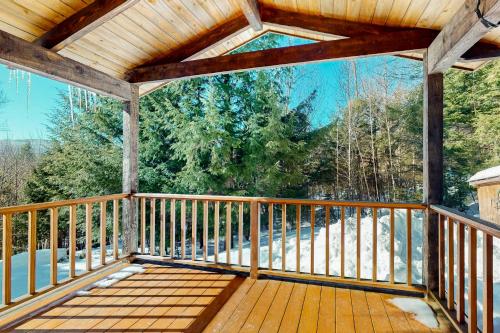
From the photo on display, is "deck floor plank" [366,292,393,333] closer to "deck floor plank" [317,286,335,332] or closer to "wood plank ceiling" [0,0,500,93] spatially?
"deck floor plank" [317,286,335,332]

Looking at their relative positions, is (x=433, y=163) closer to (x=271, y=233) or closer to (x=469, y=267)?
(x=469, y=267)

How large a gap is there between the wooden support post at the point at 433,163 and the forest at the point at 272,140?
187 inches

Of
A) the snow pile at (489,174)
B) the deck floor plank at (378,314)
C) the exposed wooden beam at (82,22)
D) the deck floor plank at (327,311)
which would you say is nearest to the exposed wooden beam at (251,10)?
the exposed wooden beam at (82,22)

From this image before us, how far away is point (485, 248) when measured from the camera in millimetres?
1691

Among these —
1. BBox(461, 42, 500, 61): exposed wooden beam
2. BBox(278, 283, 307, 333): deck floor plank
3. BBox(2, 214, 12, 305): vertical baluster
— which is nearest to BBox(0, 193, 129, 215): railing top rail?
BBox(2, 214, 12, 305): vertical baluster

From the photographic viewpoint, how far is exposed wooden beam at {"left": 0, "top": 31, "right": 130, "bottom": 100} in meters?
2.46

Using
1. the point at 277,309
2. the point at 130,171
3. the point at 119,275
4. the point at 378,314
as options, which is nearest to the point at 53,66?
the point at 130,171

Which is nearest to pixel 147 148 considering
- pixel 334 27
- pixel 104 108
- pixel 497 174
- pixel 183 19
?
pixel 104 108

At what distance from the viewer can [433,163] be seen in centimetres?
276

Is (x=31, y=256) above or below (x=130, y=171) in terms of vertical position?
below

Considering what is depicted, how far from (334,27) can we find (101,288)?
12.3ft

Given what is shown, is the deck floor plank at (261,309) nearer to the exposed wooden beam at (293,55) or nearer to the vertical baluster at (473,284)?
the vertical baluster at (473,284)

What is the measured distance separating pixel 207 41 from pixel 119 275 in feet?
10.1

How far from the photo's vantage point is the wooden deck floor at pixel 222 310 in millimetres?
2254
